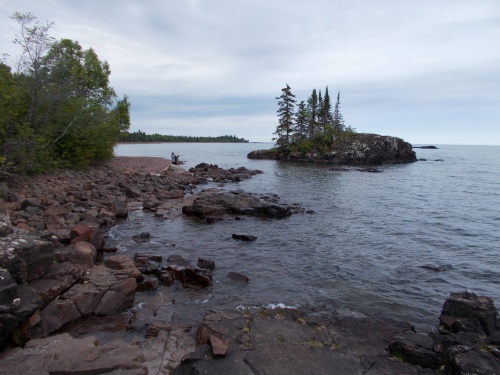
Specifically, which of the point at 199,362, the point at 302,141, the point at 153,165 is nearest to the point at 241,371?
the point at 199,362

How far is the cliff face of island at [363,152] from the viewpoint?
231ft

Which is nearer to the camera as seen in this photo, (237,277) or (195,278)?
(195,278)

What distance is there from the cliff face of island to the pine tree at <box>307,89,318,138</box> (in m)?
10.1

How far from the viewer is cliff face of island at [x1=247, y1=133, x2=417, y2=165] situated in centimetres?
7031

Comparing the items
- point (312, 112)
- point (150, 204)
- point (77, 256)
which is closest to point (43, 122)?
point (150, 204)

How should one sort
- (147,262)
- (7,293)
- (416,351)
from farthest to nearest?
1. (147,262)
2. (7,293)
3. (416,351)

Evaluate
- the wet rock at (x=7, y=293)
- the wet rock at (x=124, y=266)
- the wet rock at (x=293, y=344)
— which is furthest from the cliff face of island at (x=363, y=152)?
the wet rock at (x=7, y=293)

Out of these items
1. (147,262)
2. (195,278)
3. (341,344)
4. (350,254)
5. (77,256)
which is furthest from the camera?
(350,254)

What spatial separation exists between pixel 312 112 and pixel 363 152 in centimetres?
2240

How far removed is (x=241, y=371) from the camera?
568 cm

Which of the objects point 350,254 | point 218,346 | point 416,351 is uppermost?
point 218,346

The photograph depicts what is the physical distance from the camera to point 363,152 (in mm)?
70000

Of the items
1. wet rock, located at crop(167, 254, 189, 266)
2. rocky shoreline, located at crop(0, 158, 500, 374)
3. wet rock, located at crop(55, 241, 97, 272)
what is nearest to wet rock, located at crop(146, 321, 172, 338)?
rocky shoreline, located at crop(0, 158, 500, 374)

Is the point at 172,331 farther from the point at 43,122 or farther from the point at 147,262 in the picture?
the point at 43,122
